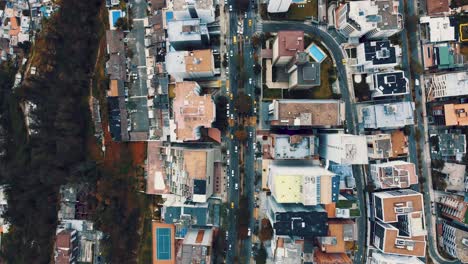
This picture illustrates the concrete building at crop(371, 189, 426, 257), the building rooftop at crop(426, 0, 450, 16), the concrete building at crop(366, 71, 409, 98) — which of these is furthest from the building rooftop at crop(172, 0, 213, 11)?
the concrete building at crop(371, 189, 426, 257)

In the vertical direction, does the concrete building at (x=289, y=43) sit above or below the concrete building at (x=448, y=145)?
above

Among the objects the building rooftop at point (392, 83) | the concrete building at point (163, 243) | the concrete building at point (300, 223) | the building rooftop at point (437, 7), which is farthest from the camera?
the concrete building at point (163, 243)

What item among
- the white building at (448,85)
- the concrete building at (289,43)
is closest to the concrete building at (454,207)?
the white building at (448,85)

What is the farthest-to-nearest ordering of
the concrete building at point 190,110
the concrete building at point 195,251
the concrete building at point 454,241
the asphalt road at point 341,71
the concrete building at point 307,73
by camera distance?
1. the asphalt road at point 341,71
2. the concrete building at point 454,241
3. the concrete building at point 195,251
4. the concrete building at point 190,110
5. the concrete building at point 307,73

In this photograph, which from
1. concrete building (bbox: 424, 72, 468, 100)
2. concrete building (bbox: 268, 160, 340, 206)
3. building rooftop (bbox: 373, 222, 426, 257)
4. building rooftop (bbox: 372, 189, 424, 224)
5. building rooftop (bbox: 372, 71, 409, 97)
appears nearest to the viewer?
concrete building (bbox: 268, 160, 340, 206)

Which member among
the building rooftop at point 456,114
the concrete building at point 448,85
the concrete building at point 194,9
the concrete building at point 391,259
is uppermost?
the concrete building at point 194,9

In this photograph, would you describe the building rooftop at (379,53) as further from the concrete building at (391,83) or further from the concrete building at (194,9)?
the concrete building at (194,9)

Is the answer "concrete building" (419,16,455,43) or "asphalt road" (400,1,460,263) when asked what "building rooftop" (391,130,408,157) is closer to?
"asphalt road" (400,1,460,263)
